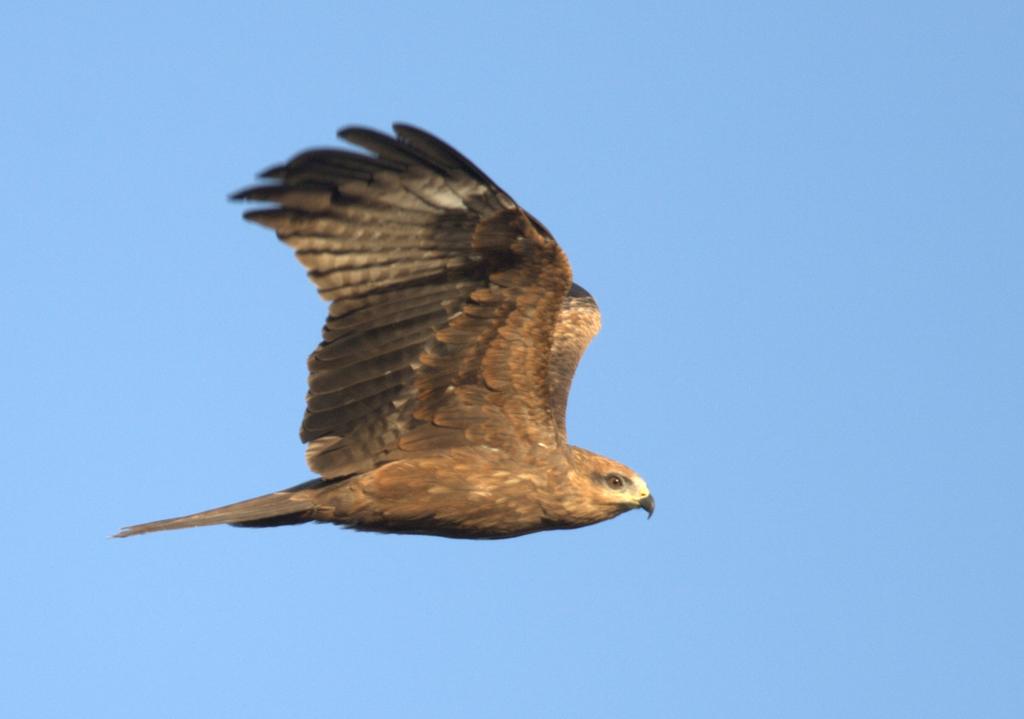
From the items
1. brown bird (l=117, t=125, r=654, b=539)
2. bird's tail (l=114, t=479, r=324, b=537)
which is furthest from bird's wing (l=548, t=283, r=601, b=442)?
bird's tail (l=114, t=479, r=324, b=537)

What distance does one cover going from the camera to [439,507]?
38.3 feet

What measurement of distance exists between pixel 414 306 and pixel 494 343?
0.53 metres

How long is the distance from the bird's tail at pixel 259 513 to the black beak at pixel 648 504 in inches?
79.9

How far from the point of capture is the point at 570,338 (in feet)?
45.8

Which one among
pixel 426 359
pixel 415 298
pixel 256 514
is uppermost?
pixel 415 298

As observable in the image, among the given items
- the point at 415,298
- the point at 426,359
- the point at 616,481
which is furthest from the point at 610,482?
the point at 415,298

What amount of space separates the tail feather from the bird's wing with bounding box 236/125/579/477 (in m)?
0.25

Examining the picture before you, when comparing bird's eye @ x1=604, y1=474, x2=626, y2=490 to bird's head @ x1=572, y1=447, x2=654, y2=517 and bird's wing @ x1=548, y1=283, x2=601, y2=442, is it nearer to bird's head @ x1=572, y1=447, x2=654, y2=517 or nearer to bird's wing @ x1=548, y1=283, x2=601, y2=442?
bird's head @ x1=572, y1=447, x2=654, y2=517

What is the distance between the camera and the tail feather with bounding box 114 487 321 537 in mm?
11227

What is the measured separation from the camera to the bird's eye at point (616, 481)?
39.3 ft

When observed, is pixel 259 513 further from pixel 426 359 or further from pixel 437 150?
pixel 437 150

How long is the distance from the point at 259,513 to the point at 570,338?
3.33 meters

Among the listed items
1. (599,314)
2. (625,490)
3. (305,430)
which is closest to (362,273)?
(305,430)

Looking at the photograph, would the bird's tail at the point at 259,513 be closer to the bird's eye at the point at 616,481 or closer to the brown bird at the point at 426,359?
the brown bird at the point at 426,359
